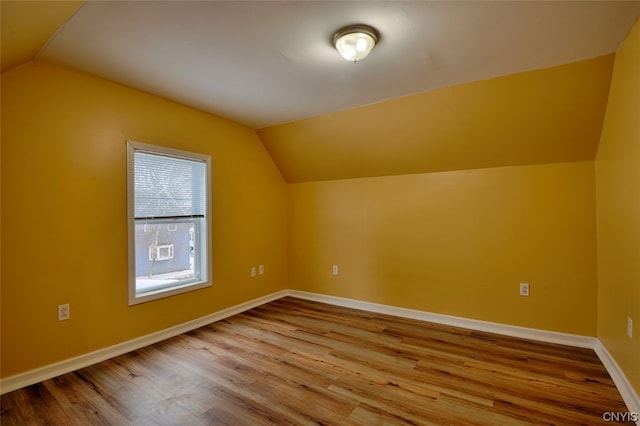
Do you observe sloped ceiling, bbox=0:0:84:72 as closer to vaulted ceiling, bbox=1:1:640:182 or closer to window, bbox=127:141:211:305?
vaulted ceiling, bbox=1:1:640:182

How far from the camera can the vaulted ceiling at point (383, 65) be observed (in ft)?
5.37

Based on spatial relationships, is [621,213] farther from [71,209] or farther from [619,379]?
[71,209]

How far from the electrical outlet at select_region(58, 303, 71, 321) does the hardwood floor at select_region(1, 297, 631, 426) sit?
17.0 inches

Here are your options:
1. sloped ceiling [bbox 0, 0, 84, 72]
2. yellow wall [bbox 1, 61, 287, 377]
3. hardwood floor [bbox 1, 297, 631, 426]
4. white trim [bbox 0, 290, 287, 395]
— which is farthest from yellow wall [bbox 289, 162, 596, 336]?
sloped ceiling [bbox 0, 0, 84, 72]

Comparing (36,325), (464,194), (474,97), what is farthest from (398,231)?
(36,325)

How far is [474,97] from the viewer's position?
2576 mm

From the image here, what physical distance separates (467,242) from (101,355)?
3.53 metres

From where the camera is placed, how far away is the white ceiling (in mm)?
1614

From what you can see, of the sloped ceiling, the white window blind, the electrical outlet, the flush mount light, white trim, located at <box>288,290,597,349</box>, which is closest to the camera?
the sloped ceiling

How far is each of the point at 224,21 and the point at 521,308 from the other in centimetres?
342

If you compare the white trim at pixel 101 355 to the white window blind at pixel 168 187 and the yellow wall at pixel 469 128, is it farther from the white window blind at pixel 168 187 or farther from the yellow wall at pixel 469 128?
the yellow wall at pixel 469 128

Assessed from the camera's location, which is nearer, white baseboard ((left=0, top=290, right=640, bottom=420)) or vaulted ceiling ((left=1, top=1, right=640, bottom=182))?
vaulted ceiling ((left=1, top=1, right=640, bottom=182))

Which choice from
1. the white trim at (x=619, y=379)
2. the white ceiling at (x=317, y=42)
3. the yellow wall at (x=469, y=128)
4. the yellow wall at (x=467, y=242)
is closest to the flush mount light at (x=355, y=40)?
the white ceiling at (x=317, y=42)

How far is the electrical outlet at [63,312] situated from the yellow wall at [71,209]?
0.03 metres
